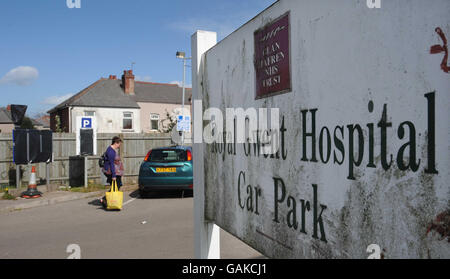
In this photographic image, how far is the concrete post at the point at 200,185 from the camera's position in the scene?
327 centimetres

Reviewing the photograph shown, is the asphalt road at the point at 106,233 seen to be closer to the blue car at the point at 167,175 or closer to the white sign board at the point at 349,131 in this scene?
the blue car at the point at 167,175

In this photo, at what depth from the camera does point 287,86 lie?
2094 mm

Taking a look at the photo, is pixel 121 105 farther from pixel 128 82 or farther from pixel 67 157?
pixel 67 157

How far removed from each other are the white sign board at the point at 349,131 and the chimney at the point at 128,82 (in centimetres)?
3711

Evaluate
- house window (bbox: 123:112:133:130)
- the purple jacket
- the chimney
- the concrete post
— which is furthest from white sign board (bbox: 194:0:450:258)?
the chimney

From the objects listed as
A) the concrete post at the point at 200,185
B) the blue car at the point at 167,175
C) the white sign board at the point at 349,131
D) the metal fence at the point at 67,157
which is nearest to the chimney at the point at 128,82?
the metal fence at the point at 67,157

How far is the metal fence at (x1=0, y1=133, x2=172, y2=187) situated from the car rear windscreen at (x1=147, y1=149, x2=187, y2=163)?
4006 millimetres

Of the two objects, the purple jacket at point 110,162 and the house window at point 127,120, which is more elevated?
the house window at point 127,120

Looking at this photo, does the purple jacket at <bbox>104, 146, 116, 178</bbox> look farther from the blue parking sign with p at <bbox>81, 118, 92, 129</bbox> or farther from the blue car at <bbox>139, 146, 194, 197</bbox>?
the blue parking sign with p at <bbox>81, 118, 92, 129</bbox>

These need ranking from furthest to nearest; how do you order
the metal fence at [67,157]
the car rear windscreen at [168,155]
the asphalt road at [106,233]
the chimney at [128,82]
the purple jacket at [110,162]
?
the chimney at [128,82]
the metal fence at [67,157]
the car rear windscreen at [168,155]
the purple jacket at [110,162]
the asphalt road at [106,233]

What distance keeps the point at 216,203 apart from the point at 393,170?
5.99ft

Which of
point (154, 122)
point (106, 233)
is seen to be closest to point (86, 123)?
point (106, 233)
